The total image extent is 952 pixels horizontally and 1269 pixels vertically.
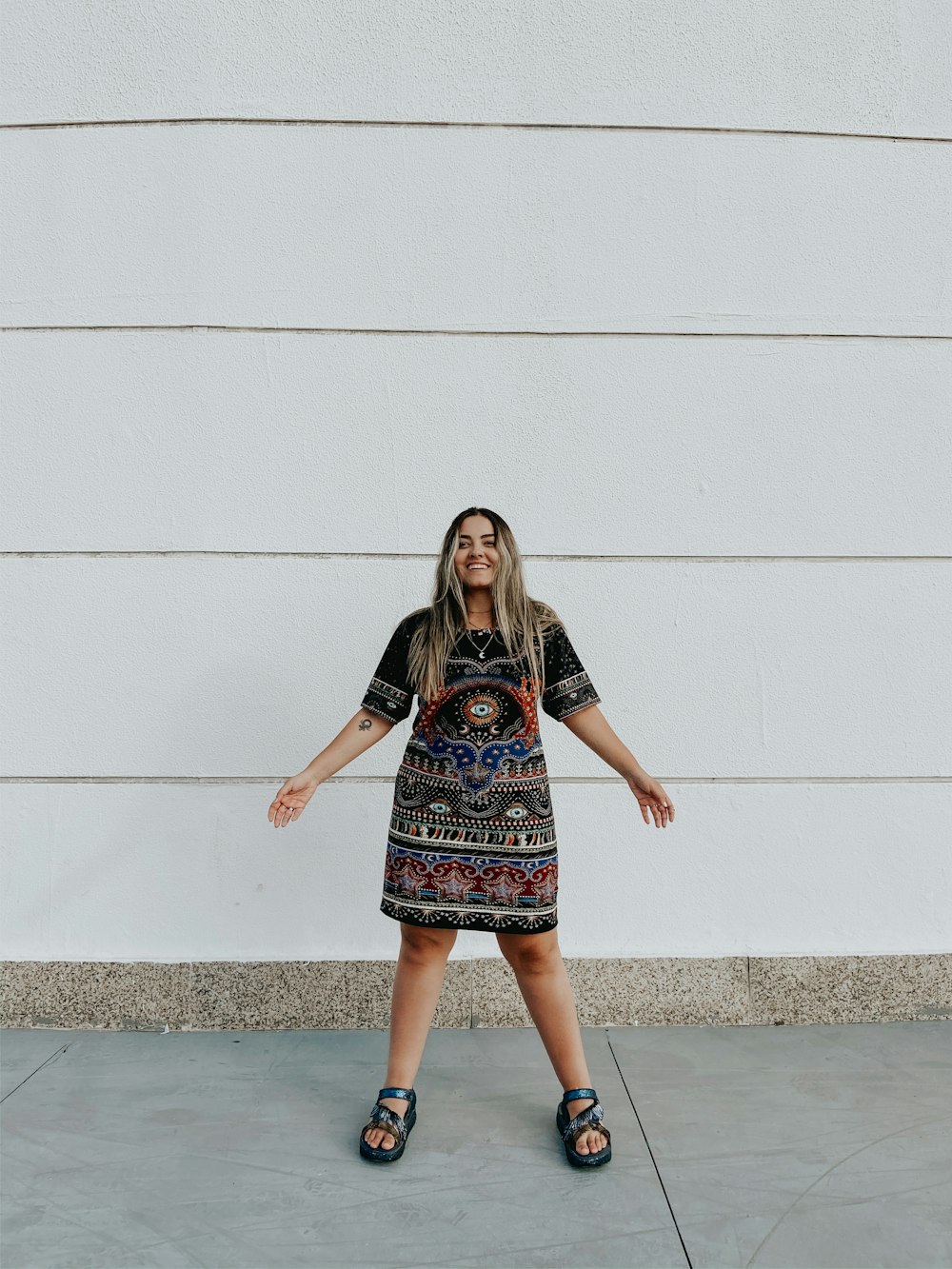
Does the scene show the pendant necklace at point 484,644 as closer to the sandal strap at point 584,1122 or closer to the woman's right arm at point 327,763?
the woman's right arm at point 327,763

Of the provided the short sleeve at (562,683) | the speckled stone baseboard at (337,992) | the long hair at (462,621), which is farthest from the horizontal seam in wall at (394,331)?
the speckled stone baseboard at (337,992)

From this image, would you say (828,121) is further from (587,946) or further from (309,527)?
(587,946)

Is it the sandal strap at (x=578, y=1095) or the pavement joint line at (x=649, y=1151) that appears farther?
the sandal strap at (x=578, y=1095)

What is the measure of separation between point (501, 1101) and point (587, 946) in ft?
2.45

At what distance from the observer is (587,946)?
355 cm

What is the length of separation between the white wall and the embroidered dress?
889mm

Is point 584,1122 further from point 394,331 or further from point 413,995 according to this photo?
point 394,331

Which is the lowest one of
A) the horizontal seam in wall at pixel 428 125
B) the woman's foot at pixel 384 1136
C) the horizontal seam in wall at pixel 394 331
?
the woman's foot at pixel 384 1136

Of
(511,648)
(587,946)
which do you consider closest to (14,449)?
(511,648)

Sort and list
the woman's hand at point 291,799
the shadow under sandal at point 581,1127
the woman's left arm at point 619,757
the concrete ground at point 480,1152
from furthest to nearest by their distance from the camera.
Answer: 1. the woman's left arm at point 619,757
2. the woman's hand at point 291,799
3. the shadow under sandal at point 581,1127
4. the concrete ground at point 480,1152

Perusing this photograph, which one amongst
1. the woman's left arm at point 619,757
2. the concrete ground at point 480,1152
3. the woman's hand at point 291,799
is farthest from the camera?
the woman's left arm at point 619,757

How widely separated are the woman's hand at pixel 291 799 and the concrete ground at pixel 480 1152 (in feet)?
3.03

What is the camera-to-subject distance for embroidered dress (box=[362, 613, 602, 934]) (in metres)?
2.62

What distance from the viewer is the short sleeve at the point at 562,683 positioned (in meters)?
2.77
